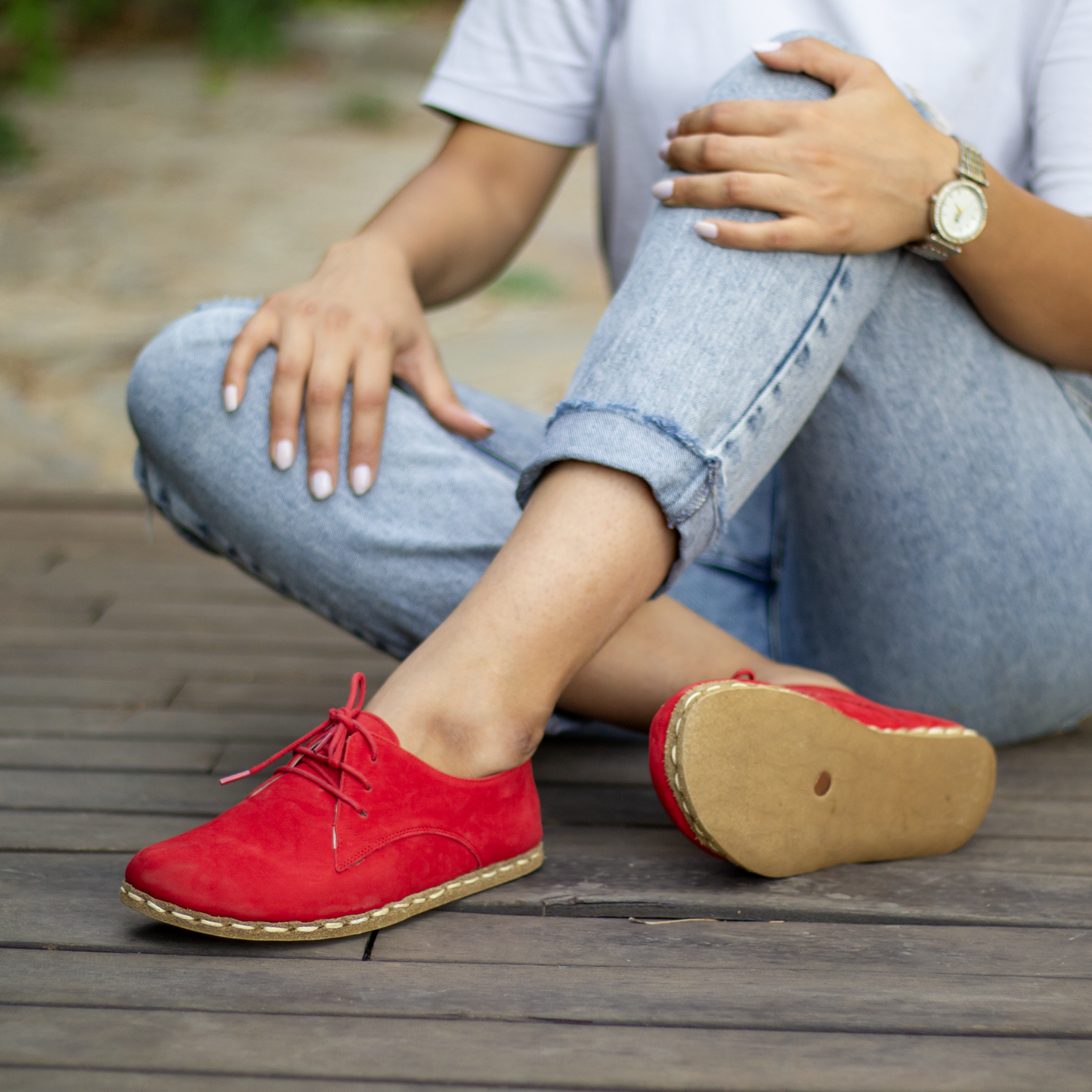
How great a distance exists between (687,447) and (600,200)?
26.0 inches

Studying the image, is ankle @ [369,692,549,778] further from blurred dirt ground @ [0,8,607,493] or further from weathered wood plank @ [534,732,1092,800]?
blurred dirt ground @ [0,8,607,493]

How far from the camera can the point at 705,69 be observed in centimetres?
121

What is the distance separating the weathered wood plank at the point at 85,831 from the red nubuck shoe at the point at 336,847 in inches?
8.9

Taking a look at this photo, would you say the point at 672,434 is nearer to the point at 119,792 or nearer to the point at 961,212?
the point at 961,212

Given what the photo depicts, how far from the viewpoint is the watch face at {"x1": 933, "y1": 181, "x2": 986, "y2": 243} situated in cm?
95

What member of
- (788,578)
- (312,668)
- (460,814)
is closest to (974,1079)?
(460,814)

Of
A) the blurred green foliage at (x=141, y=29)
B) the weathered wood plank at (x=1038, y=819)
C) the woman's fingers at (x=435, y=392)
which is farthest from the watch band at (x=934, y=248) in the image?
the blurred green foliage at (x=141, y=29)

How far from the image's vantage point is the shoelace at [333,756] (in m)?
0.82

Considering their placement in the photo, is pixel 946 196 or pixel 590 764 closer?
pixel 946 196

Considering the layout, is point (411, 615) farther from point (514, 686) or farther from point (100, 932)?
point (100, 932)

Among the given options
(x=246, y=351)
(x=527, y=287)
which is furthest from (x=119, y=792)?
(x=527, y=287)

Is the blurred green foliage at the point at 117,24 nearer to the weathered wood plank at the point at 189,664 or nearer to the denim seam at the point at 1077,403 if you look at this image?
the weathered wood plank at the point at 189,664

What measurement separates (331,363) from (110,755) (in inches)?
19.8

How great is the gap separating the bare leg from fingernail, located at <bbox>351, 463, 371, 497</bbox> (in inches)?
7.8
